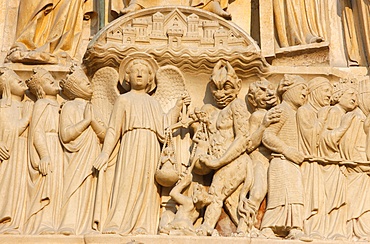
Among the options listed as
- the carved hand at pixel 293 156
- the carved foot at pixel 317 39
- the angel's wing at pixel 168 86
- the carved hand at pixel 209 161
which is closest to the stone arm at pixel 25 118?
the angel's wing at pixel 168 86

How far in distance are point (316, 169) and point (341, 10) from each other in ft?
7.85

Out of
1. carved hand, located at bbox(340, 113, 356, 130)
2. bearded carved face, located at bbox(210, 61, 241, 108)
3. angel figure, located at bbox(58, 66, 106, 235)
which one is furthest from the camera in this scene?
bearded carved face, located at bbox(210, 61, 241, 108)

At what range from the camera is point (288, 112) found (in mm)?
13789

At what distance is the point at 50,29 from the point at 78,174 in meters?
2.08

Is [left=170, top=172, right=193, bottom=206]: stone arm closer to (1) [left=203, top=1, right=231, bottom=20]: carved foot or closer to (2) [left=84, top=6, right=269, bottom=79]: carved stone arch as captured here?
(2) [left=84, top=6, right=269, bottom=79]: carved stone arch

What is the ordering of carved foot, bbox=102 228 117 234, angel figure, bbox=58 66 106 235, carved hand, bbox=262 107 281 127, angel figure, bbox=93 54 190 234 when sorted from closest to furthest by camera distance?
carved foot, bbox=102 228 117 234 → angel figure, bbox=93 54 190 234 → angel figure, bbox=58 66 106 235 → carved hand, bbox=262 107 281 127

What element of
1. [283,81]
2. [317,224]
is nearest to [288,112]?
[283,81]

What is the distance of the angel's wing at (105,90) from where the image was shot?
14.1 metres

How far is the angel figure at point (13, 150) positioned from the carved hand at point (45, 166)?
22 centimetres

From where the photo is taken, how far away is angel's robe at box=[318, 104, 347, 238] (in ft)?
44.0

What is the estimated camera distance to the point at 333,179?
13586 mm

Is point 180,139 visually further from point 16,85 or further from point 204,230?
point 16,85

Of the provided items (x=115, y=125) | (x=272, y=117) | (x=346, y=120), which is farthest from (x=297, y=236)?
(x=115, y=125)

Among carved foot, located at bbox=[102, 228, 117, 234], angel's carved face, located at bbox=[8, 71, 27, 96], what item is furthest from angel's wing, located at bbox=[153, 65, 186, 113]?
carved foot, located at bbox=[102, 228, 117, 234]
